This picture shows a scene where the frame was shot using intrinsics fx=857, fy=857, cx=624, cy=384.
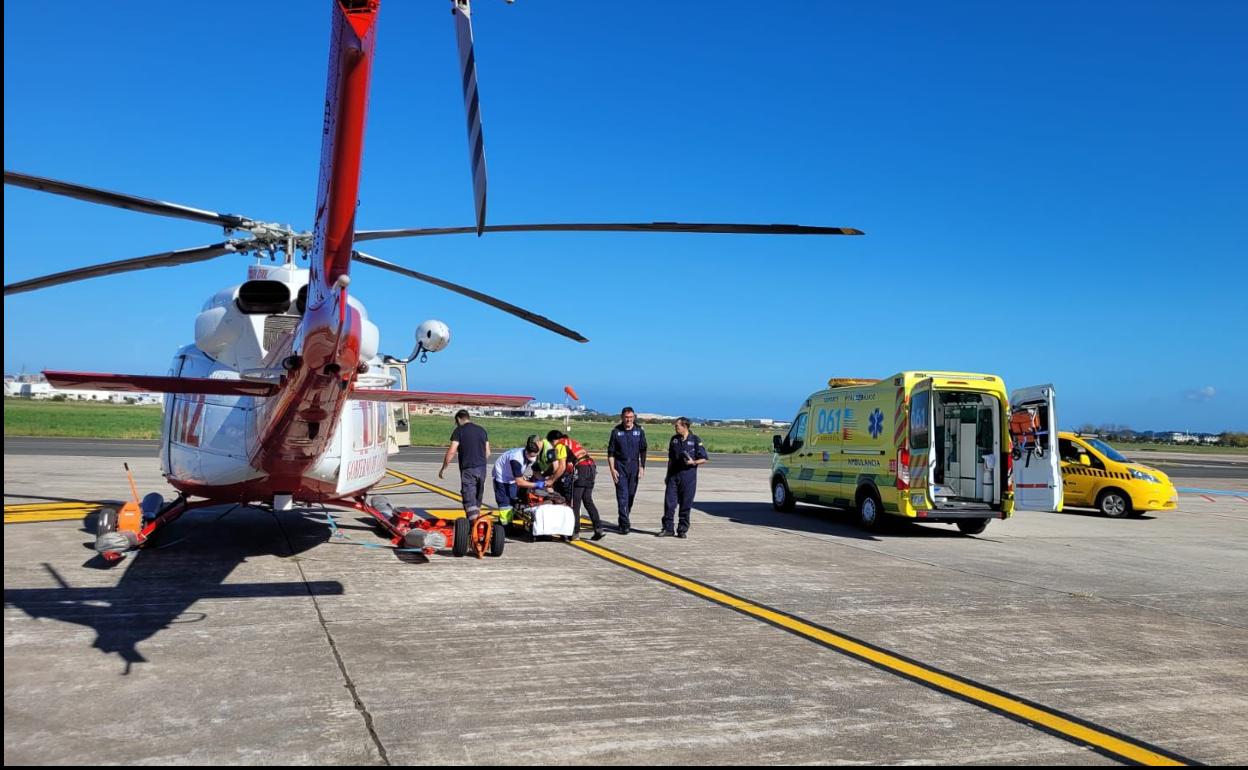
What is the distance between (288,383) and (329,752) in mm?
3621

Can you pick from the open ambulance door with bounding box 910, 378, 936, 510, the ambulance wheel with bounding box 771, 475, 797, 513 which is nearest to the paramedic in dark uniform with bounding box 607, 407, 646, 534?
the open ambulance door with bounding box 910, 378, 936, 510

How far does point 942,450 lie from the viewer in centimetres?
1477

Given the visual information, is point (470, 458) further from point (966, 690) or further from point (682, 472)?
point (966, 690)

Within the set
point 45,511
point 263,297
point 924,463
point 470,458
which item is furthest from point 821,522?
point 45,511

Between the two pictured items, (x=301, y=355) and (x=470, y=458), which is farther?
(x=470, y=458)

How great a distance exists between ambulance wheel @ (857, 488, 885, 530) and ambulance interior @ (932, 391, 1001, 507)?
2.97 ft

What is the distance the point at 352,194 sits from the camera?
5160mm

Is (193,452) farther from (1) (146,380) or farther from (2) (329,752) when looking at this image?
(2) (329,752)

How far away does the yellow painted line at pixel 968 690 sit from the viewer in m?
4.44

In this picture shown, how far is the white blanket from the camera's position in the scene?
11.5 meters

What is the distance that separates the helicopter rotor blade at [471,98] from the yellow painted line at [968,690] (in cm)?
407

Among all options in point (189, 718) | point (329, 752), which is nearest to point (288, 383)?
point (189, 718)

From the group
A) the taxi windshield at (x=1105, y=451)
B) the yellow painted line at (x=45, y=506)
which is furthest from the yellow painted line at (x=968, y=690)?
the taxi windshield at (x=1105, y=451)

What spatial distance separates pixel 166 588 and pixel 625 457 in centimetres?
647
